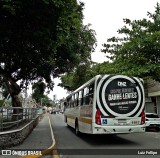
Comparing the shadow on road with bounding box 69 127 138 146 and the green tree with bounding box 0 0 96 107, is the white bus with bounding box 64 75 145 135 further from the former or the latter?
the green tree with bounding box 0 0 96 107

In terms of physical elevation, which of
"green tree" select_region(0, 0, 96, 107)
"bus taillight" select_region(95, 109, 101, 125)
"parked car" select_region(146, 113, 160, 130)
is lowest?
"parked car" select_region(146, 113, 160, 130)

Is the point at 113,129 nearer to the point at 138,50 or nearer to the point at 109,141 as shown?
the point at 109,141

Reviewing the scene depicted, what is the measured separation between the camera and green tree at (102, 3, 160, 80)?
23703mm

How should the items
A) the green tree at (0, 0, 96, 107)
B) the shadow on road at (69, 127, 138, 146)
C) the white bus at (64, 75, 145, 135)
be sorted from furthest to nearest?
the shadow on road at (69, 127, 138, 146) → the white bus at (64, 75, 145, 135) → the green tree at (0, 0, 96, 107)

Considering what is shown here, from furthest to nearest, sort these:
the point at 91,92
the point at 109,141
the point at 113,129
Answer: the point at 109,141
the point at 91,92
the point at 113,129

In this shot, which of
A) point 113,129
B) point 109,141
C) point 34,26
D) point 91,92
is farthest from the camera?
point 109,141

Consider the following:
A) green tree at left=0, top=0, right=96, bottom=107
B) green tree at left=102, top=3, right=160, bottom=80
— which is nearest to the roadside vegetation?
green tree at left=102, top=3, right=160, bottom=80

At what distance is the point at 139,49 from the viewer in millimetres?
24938

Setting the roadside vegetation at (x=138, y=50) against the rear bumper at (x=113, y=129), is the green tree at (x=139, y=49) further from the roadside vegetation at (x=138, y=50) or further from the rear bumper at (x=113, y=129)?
the rear bumper at (x=113, y=129)

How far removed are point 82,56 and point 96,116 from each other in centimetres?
1081

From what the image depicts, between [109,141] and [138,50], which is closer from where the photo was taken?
[109,141]

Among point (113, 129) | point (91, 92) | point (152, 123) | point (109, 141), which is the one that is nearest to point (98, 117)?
point (113, 129)

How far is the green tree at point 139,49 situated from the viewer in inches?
933

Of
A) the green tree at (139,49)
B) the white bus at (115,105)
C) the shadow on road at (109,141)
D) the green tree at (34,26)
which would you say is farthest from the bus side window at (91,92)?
the green tree at (139,49)
